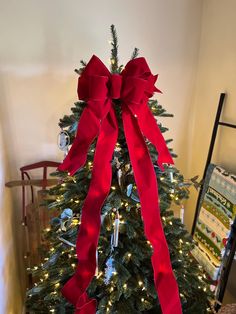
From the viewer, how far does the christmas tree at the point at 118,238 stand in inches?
40.9

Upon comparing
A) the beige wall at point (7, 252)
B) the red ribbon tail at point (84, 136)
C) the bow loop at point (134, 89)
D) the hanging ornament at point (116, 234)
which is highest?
the bow loop at point (134, 89)

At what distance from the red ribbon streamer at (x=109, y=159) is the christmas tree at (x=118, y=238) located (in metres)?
0.07

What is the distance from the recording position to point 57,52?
1.48 meters

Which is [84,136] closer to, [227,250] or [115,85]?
[115,85]

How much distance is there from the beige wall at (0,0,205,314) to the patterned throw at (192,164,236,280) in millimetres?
586

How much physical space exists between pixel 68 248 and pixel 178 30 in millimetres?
1309

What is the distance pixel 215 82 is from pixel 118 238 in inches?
41.0

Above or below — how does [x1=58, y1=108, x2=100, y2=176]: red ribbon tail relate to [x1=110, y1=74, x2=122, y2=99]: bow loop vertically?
below

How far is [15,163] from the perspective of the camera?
161 centimetres

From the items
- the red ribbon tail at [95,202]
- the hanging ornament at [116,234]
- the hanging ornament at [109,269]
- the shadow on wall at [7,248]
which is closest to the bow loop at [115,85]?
the red ribbon tail at [95,202]

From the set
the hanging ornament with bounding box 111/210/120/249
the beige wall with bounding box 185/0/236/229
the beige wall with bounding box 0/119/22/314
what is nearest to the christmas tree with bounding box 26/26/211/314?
the hanging ornament with bounding box 111/210/120/249

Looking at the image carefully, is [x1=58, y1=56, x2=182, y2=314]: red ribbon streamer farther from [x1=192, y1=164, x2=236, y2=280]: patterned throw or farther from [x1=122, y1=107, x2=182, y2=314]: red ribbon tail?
[x1=192, y1=164, x2=236, y2=280]: patterned throw

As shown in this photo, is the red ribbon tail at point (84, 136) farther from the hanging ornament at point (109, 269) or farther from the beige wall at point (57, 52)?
the beige wall at point (57, 52)

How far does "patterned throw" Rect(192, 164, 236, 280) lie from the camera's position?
1.38 metres
